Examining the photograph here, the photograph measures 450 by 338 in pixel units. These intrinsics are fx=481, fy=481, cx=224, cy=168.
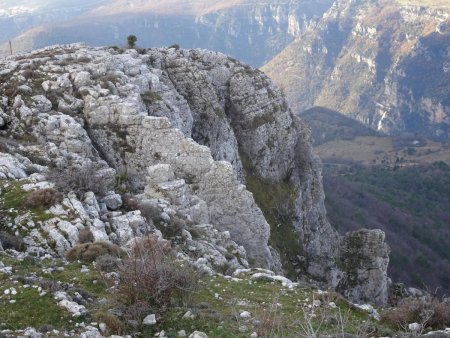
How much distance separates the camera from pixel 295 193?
180ft

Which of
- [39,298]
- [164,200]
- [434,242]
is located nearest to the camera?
[39,298]

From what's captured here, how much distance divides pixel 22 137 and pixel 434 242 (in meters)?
136

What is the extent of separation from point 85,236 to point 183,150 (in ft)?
44.3

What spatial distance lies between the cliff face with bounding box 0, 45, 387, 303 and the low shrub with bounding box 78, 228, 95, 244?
280mm

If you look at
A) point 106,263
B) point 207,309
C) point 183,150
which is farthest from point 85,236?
point 183,150

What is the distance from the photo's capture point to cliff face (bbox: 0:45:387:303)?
23.9m

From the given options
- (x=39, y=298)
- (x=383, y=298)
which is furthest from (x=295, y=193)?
(x=39, y=298)

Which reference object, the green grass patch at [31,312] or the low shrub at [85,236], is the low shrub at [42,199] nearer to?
the low shrub at [85,236]

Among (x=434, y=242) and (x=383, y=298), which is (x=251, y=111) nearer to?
(x=383, y=298)

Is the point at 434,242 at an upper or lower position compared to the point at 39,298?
lower

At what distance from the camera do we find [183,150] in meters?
30.7

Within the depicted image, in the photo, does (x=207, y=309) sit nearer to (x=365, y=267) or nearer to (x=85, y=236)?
(x=85, y=236)

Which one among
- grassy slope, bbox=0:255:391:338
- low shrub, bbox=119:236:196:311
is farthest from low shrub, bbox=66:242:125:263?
low shrub, bbox=119:236:196:311

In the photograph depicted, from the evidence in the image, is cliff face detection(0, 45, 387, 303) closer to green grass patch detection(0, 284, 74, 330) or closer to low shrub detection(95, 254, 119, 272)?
low shrub detection(95, 254, 119, 272)
